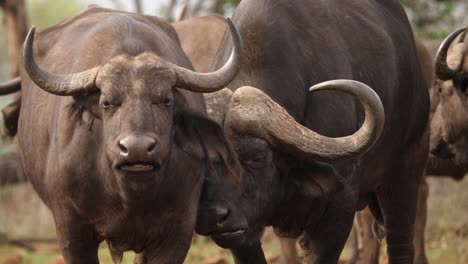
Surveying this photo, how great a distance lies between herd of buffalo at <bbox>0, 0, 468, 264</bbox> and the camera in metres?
6.98

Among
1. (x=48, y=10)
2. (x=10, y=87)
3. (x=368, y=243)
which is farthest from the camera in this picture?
(x=48, y=10)

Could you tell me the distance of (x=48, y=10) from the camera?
47562mm

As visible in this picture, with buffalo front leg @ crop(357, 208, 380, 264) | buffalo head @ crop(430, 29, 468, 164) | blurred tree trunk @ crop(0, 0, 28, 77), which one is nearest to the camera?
buffalo head @ crop(430, 29, 468, 164)

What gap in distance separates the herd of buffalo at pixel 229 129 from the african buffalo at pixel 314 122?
1 cm

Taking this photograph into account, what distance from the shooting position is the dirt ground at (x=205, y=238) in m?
13.1

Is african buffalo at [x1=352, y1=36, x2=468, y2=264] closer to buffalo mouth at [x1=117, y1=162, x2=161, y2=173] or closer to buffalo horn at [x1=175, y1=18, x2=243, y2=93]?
buffalo horn at [x1=175, y1=18, x2=243, y2=93]

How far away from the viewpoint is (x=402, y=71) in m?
9.25

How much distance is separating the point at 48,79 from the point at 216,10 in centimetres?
1394

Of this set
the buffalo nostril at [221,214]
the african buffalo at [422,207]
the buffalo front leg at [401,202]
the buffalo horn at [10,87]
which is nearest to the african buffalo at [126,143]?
the buffalo nostril at [221,214]

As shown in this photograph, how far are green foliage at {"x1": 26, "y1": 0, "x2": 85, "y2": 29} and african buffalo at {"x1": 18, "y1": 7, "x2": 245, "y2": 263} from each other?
1484 inches

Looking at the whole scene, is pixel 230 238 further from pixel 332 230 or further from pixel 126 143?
Answer: pixel 126 143

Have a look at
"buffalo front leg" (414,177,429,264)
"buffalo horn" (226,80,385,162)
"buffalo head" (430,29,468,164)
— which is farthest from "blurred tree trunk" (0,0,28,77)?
"buffalo horn" (226,80,385,162)

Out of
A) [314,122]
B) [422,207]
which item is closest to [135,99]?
[314,122]

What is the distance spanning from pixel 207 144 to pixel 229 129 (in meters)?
0.41
